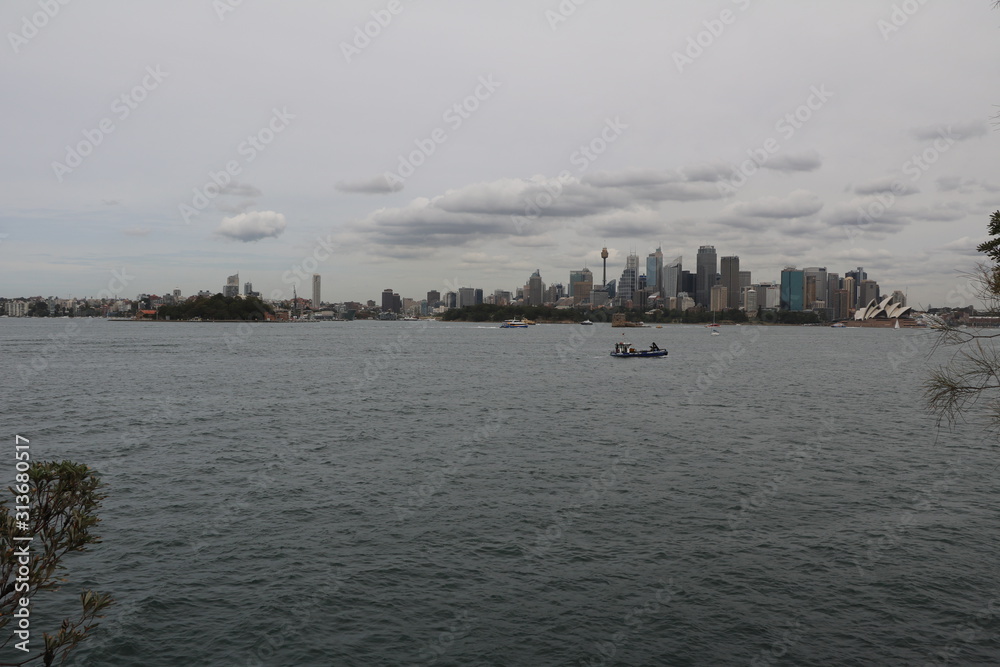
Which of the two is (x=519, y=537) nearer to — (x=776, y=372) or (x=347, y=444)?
(x=347, y=444)

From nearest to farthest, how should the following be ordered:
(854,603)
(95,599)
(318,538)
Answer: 1. (95,599)
2. (854,603)
3. (318,538)

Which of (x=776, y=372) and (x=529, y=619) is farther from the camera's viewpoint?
(x=776, y=372)

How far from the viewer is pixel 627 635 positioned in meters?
16.6

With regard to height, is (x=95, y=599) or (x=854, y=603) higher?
(x=95, y=599)

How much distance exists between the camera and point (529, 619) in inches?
678

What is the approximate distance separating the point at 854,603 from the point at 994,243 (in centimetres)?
1062

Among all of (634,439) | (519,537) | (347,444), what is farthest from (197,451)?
(634,439)

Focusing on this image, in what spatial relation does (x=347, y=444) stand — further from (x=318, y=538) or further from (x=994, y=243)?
(x=994, y=243)

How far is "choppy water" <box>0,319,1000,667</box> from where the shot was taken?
1630cm

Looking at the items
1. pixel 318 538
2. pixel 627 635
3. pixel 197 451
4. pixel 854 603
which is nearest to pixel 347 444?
pixel 197 451

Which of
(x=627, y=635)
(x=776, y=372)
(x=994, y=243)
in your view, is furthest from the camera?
(x=776, y=372)

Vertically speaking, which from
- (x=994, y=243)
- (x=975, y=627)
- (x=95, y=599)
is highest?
(x=994, y=243)

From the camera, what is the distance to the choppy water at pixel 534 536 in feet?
53.5

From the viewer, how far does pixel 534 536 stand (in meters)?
23.1
